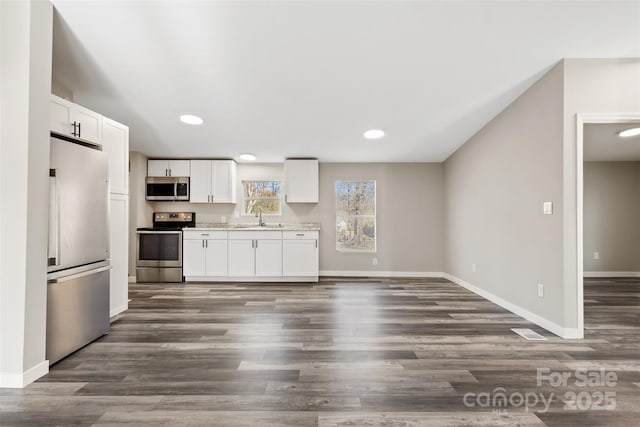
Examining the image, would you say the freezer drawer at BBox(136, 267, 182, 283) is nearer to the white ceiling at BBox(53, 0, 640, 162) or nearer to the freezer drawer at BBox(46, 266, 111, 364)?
the white ceiling at BBox(53, 0, 640, 162)

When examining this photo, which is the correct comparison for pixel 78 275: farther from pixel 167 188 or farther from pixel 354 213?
pixel 354 213

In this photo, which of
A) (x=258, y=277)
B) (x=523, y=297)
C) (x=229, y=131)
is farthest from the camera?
(x=258, y=277)

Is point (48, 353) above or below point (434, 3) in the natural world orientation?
below

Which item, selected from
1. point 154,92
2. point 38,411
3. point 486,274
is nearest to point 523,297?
point 486,274

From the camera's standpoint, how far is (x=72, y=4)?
2346 mm

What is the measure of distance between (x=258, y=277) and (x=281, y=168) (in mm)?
2033

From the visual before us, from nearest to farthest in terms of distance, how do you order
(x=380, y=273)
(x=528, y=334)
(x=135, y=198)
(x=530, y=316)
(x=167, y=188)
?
(x=528, y=334), (x=530, y=316), (x=135, y=198), (x=167, y=188), (x=380, y=273)

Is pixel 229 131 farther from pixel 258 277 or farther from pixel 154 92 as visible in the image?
pixel 258 277

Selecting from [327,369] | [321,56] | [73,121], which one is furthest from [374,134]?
[73,121]

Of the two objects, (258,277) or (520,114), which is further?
(258,277)

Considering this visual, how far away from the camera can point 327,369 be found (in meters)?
2.06

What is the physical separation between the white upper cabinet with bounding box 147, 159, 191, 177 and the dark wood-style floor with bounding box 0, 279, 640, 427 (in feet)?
8.55

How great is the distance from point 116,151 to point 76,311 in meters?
1.58

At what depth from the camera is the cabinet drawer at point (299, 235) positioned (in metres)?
5.13
